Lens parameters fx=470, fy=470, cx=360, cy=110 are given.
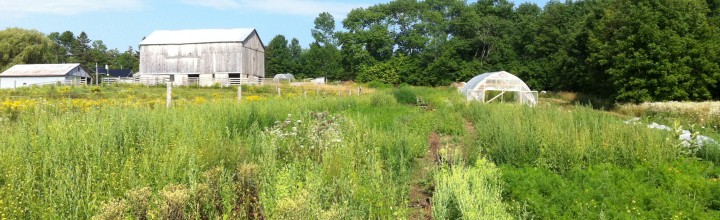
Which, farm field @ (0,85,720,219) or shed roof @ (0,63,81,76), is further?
shed roof @ (0,63,81,76)

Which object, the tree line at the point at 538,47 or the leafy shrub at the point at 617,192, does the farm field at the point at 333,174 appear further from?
the tree line at the point at 538,47

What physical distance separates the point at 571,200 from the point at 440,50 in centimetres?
5538

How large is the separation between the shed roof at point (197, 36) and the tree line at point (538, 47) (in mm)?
23926

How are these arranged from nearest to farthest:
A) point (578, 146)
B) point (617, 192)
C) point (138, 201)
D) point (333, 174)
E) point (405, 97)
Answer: point (138, 201) → point (333, 174) → point (617, 192) → point (578, 146) → point (405, 97)

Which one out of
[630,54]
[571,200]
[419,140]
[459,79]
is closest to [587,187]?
[571,200]

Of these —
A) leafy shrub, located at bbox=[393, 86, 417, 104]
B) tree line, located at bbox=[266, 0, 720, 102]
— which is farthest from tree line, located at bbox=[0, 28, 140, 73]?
leafy shrub, located at bbox=[393, 86, 417, 104]

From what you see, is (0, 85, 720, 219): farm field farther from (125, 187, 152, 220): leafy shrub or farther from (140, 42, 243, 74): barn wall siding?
(140, 42, 243, 74): barn wall siding

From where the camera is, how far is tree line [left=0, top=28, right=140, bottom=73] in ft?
181

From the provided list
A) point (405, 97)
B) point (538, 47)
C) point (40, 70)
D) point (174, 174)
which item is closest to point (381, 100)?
point (405, 97)

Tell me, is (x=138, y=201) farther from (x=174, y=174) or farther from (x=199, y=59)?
(x=199, y=59)

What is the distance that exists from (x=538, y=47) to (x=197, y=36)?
34.7 meters

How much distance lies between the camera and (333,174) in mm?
5398

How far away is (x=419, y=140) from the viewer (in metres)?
8.65

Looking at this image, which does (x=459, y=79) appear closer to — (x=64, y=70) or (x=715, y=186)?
(x=64, y=70)
